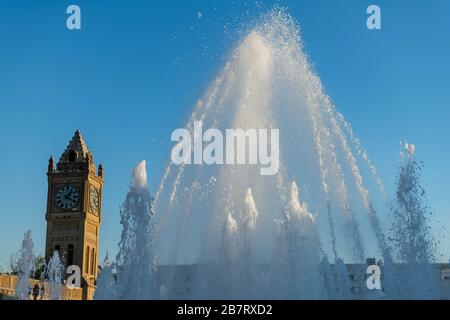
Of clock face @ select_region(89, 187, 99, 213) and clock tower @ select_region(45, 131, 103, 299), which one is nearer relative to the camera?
clock tower @ select_region(45, 131, 103, 299)

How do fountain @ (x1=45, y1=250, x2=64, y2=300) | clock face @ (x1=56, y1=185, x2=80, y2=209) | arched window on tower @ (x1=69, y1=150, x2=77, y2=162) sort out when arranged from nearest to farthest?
fountain @ (x1=45, y1=250, x2=64, y2=300)
clock face @ (x1=56, y1=185, x2=80, y2=209)
arched window on tower @ (x1=69, y1=150, x2=77, y2=162)

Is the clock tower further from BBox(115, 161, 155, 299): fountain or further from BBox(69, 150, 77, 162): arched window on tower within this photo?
BBox(115, 161, 155, 299): fountain

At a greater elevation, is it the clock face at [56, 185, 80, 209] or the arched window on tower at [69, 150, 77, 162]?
the arched window on tower at [69, 150, 77, 162]

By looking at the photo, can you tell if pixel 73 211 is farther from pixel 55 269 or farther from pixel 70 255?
pixel 55 269

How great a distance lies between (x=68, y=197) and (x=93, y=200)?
9.70 ft

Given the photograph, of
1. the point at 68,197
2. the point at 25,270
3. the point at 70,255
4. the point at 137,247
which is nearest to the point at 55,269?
the point at 70,255

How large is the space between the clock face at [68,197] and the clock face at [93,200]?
155 cm

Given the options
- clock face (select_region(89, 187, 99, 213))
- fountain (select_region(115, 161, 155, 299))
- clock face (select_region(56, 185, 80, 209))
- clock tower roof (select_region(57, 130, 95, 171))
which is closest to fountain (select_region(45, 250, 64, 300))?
clock face (select_region(56, 185, 80, 209))

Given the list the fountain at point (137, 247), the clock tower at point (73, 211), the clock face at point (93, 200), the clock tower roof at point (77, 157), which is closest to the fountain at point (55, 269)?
the clock tower at point (73, 211)

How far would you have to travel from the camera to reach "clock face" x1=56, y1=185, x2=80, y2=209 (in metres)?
68.9

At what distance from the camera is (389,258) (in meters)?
27.2
